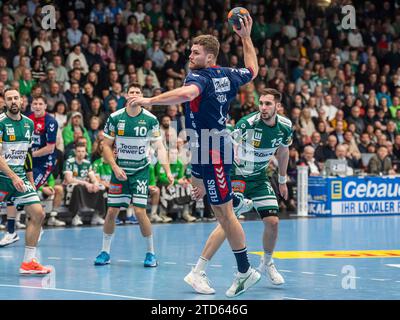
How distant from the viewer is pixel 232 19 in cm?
914

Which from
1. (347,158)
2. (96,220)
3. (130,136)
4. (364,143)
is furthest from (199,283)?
(364,143)

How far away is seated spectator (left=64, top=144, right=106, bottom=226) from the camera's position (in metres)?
17.1

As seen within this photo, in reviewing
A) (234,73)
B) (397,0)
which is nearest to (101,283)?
(234,73)

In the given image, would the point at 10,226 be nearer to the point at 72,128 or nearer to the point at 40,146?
the point at 40,146

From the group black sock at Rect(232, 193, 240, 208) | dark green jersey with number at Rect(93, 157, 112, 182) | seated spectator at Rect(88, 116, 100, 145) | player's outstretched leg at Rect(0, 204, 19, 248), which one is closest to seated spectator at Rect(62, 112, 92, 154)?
seated spectator at Rect(88, 116, 100, 145)

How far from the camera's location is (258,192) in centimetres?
1044

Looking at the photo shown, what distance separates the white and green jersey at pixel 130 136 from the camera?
11961 millimetres

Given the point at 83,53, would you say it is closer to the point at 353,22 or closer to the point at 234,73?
the point at 353,22

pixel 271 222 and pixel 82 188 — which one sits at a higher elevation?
pixel 82 188

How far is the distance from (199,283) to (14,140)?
3512mm

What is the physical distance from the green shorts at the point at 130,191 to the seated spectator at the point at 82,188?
5.25 meters

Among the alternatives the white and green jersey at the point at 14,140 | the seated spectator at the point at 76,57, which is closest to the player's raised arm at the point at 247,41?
the white and green jersey at the point at 14,140

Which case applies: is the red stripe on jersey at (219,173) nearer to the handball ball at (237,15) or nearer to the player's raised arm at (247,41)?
the player's raised arm at (247,41)

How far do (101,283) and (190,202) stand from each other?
8.56 m
